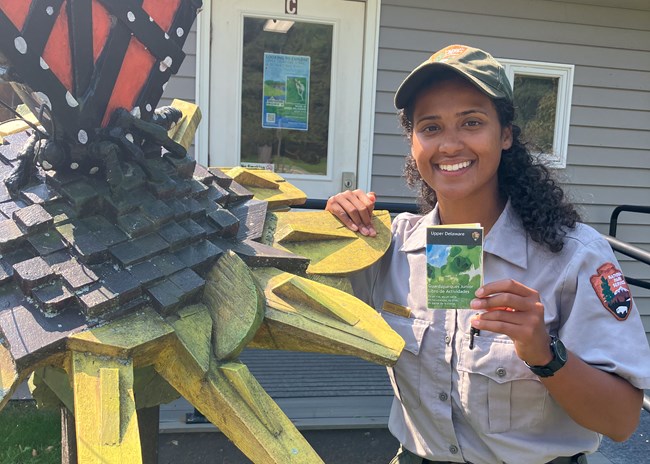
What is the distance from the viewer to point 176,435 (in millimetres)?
2896

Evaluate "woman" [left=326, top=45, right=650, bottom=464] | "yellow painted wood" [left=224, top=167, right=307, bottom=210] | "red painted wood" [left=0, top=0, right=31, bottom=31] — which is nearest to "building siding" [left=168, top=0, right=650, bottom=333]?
"yellow painted wood" [left=224, top=167, right=307, bottom=210]

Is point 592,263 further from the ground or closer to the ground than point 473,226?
closer to the ground

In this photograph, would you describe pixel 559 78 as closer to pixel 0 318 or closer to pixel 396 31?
pixel 396 31

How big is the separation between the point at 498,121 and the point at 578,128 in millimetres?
3146

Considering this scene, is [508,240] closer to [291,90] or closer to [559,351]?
[559,351]

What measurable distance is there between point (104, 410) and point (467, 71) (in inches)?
39.4

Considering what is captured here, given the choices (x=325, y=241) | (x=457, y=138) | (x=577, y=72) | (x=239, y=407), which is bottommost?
(x=239, y=407)

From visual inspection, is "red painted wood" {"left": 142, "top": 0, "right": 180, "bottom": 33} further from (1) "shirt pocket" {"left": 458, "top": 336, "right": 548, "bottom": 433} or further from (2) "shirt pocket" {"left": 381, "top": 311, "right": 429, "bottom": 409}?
(1) "shirt pocket" {"left": 458, "top": 336, "right": 548, "bottom": 433}

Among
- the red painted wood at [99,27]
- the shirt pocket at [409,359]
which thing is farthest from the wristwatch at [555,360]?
the red painted wood at [99,27]

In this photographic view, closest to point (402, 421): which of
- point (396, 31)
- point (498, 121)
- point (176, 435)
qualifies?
point (498, 121)

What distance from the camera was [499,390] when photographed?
134 cm

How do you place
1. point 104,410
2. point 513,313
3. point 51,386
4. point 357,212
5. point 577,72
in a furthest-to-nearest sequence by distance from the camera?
1. point 577,72
2. point 357,212
3. point 51,386
4. point 513,313
5. point 104,410

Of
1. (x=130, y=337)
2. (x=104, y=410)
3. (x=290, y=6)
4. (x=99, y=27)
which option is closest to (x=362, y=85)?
(x=290, y=6)

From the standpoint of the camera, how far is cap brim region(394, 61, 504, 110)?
1223mm
